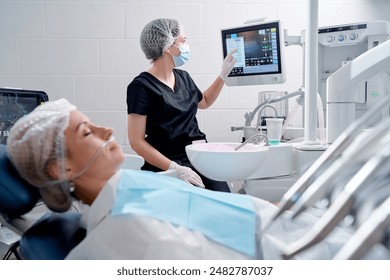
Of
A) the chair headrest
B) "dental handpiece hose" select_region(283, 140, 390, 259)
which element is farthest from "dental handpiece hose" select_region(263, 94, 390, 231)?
the chair headrest

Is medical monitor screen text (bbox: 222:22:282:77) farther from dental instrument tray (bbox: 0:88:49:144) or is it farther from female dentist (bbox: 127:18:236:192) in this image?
dental instrument tray (bbox: 0:88:49:144)

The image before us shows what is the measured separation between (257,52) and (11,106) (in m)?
1.34

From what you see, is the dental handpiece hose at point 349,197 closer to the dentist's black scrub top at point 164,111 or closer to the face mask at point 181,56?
the dentist's black scrub top at point 164,111

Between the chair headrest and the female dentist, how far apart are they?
1030 millimetres

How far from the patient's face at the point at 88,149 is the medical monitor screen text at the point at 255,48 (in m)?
1.20

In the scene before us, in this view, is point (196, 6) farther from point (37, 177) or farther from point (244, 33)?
point (37, 177)

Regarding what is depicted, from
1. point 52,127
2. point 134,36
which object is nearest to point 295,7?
point 134,36

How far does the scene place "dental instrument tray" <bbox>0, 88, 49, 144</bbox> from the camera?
204 centimetres

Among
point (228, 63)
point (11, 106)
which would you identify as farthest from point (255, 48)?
point (11, 106)

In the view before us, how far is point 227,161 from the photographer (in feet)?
4.61

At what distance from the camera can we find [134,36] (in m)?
2.83
